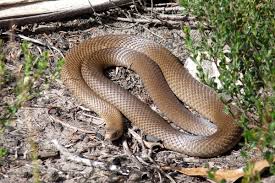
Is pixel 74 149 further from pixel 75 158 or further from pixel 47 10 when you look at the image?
pixel 47 10

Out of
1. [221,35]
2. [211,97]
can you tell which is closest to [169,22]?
[211,97]

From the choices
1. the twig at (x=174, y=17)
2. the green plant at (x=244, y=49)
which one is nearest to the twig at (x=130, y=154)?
the green plant at (x=244, y=49)

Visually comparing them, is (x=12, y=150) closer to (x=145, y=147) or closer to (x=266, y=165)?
(x=145, y=147)

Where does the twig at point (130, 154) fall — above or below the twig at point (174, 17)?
below

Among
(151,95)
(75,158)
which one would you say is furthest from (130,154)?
(151,95)

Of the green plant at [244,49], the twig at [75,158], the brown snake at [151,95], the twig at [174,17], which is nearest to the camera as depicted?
the green plant at [244,49]

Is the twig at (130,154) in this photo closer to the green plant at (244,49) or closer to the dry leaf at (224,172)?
the dry leaf at (224,172)

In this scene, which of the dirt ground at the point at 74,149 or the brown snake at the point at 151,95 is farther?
the brown snake at the point at 151,95

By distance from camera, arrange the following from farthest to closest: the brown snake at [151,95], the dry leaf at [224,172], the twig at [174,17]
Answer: the twig at [174,17] → the brown snake at [151,95] → the dry leaf at [224,172]
